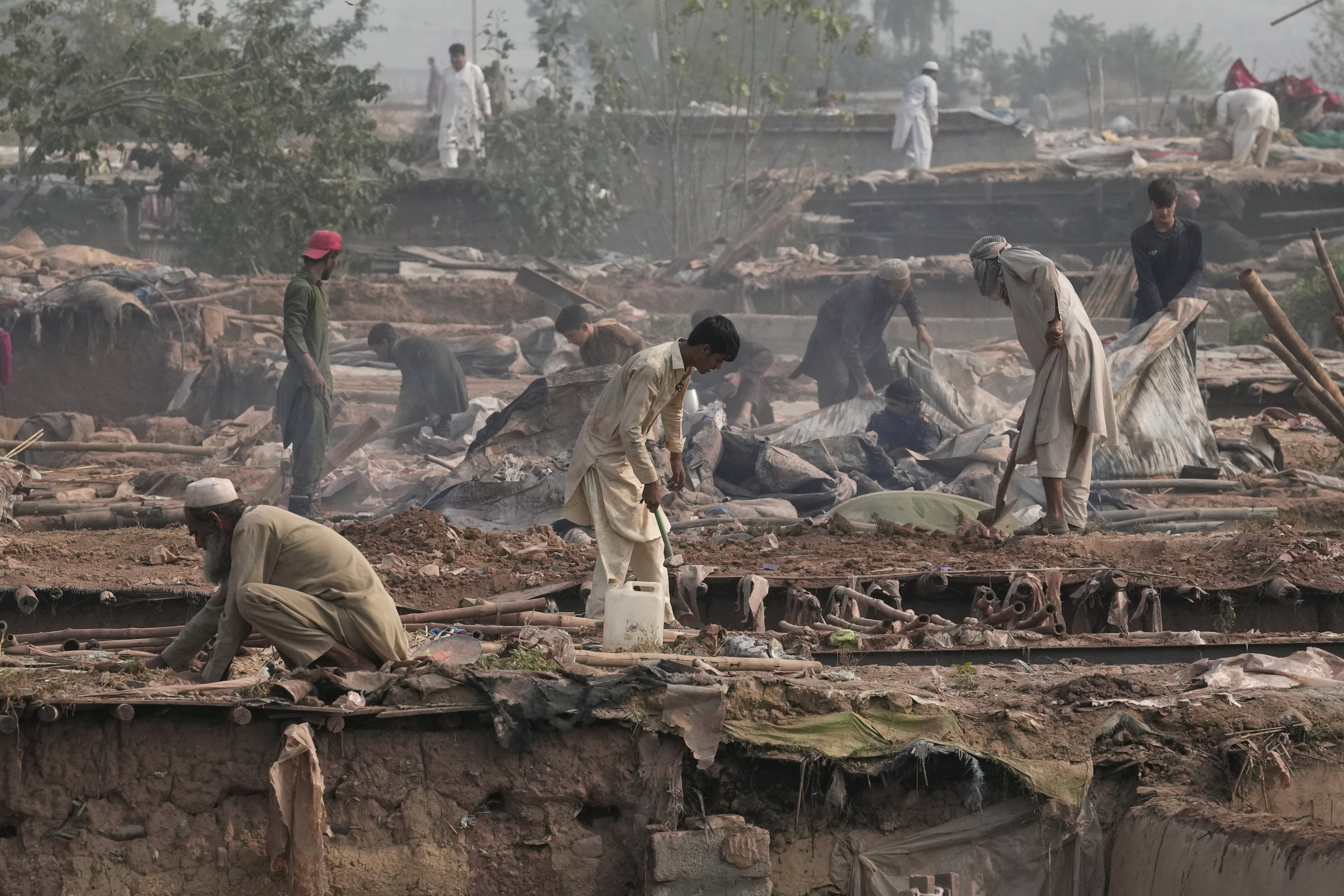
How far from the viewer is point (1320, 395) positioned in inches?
404

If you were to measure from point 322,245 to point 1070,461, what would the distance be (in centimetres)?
430

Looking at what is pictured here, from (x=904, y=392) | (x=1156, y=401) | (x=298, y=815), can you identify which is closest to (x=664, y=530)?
(x=298, y=815)

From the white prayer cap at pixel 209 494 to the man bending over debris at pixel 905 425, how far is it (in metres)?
7.04

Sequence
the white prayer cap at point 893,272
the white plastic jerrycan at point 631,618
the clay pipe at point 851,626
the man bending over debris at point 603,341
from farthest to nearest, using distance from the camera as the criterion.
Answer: the white prayer cap at point 893,272, the man bending over debris at point 603,341, the clay pipe at point 851,626, the white plastic jerrycan at point 631,618

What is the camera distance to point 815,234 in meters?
22.5

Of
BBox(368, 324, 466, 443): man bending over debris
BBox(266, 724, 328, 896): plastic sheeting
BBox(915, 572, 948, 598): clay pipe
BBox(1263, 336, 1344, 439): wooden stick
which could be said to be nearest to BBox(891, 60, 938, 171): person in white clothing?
BBox(368, 324, 466, 443): man bending over debris

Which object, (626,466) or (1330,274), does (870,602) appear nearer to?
(626,466)

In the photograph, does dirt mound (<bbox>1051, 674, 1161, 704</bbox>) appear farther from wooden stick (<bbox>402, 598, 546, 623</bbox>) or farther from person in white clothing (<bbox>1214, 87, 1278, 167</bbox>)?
person in white clothing (<bbox>1214, 87, 1278, 167</bbox>)

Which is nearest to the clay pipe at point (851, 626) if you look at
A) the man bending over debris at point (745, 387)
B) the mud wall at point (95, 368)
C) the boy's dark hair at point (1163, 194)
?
the boy's dark hair at point (1163, 194)

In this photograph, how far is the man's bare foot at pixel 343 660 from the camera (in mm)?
5270

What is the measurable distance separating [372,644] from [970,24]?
467 ft

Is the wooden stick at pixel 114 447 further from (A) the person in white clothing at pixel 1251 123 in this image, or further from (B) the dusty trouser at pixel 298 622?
(A) the person in white clothing at pixel 1251 123

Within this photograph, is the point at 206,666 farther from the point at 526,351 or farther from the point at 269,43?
the point at 269,43

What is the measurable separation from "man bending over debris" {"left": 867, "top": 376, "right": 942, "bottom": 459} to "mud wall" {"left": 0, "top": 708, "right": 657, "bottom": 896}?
6.75 meters
